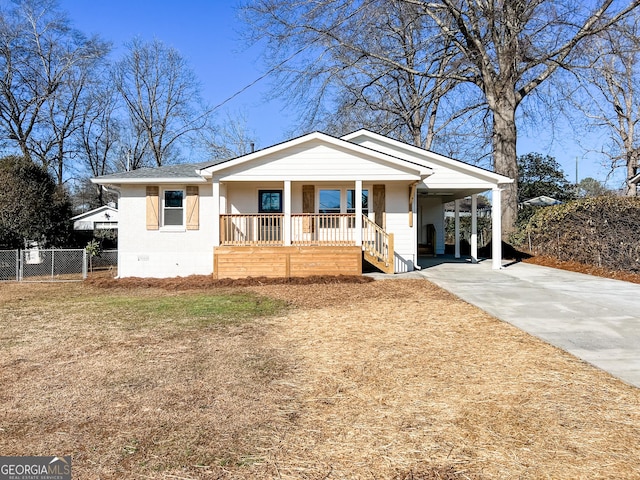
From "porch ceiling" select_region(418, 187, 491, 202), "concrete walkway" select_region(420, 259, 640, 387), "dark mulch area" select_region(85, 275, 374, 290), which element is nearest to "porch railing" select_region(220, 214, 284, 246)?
"dark mulch area" select_region(85, 275, 374, 290)

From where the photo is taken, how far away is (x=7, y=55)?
24.5m

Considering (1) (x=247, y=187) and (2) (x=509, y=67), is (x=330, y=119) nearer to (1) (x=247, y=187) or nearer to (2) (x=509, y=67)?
(2) (x=509, y=67)

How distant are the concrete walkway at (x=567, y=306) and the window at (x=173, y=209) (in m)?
8.05

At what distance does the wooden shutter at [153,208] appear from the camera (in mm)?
12875

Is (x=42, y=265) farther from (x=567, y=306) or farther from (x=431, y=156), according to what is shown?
(x=567, y=306)

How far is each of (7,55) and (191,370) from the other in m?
30.0

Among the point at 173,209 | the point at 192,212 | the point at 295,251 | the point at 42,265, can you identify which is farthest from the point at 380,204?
the point at 42,265

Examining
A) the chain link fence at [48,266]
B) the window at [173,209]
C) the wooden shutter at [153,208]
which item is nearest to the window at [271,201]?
the window at [173,209]

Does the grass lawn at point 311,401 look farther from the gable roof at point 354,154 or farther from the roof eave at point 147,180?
the roof eave at point 147,180

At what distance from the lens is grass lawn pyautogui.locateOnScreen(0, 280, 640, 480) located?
2.47 metres

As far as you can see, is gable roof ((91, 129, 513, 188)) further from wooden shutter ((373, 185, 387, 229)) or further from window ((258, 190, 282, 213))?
window ((258, 190, 282, 213))

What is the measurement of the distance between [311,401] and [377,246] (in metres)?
9.38
